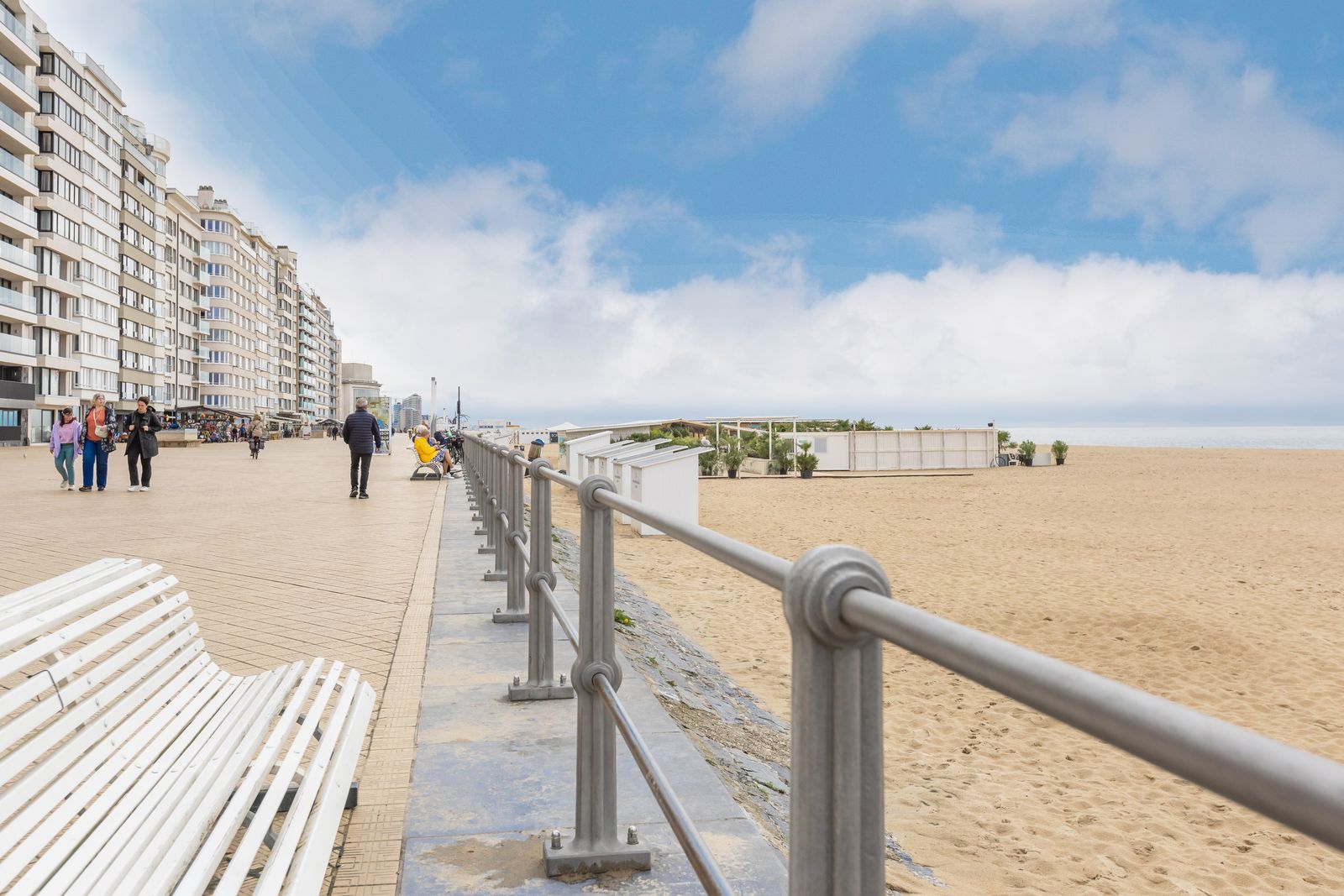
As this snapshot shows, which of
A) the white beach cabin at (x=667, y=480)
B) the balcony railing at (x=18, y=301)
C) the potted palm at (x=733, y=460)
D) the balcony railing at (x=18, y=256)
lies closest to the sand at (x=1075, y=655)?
the white beach cabin at (x=667, y=480)

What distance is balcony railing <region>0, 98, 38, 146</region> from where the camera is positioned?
153 feet

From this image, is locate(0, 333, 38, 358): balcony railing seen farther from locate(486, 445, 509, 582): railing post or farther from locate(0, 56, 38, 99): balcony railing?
locate(486, 445, 509, 582): railing post

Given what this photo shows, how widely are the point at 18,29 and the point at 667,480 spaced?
A: 50.2 metres

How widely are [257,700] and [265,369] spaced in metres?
116

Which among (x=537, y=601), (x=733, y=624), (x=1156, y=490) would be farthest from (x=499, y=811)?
(x=1156, y=490)

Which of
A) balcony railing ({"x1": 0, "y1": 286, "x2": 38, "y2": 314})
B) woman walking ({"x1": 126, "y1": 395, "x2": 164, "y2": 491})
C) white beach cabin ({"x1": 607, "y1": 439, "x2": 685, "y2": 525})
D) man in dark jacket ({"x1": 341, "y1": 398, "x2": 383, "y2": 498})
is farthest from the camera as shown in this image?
balcony railing ({"x1": 0, "y1": 286, "x2": 38, "y2": 314})

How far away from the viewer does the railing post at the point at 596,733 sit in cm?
273

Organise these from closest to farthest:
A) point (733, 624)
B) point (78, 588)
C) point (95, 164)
Result: point (78, 588), point (733, 624), point (95, 164)

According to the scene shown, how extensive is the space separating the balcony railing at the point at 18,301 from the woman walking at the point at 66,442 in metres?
35.8

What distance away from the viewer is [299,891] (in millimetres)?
1921

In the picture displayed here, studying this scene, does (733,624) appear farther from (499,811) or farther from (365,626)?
(499,811)

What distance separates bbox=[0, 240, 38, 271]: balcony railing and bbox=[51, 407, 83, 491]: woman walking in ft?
118

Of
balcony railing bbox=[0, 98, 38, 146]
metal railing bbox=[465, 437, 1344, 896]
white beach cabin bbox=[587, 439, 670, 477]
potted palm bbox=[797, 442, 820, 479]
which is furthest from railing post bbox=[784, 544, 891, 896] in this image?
balcony railing bbox=[0, 98, 38, 146]

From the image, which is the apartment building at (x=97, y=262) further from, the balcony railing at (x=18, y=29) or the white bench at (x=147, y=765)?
the white bench at (x=147, y=765)
